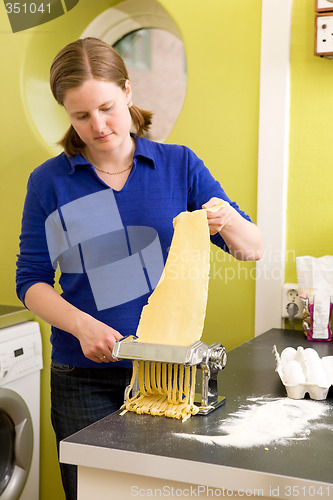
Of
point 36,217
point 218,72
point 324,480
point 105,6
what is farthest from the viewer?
point 105,6

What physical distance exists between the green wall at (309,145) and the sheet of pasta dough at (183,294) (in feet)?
2.79

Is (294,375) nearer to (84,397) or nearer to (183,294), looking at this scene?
(183,294)

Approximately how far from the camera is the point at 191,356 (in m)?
1.00

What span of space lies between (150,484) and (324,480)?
0.27 metres

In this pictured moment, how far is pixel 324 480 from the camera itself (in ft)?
2.59

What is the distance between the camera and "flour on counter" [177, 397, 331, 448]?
933 mm

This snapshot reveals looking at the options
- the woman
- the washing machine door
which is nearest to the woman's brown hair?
the woman

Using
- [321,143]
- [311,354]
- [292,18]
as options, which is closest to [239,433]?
[311,354]

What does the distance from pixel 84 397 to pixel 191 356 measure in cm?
52

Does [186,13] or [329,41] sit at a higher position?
[186,13]

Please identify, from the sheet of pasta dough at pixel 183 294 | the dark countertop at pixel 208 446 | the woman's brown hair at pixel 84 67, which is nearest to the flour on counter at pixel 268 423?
the dark countertop at pixel 208 446

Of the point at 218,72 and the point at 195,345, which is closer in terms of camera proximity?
the point at 195,345

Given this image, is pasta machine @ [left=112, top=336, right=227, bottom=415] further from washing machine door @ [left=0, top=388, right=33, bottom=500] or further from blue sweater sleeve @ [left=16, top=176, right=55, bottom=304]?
washing machine door @ [left=0, top=388, right=33, bottom=500]

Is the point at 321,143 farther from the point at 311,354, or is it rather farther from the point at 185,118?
the point at 311,354
